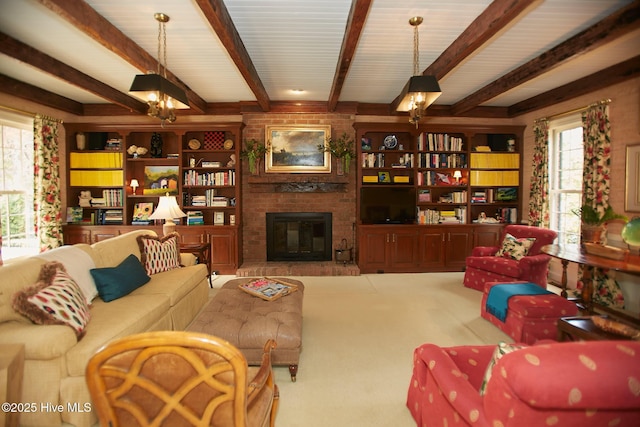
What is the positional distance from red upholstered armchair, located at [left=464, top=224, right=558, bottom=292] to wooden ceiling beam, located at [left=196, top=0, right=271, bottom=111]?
12.6 ft

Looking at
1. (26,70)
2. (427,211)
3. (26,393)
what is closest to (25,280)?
(26,393)

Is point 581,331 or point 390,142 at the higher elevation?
point 390,142

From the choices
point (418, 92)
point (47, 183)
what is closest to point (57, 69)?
point (47, 183)

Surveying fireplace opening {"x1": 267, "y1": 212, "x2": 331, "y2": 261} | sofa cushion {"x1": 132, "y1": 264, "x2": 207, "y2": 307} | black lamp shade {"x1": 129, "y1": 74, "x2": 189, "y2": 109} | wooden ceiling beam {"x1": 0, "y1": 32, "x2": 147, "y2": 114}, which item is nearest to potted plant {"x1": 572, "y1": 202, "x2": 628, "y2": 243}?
fireplace opening {"x1": 267, "y1": 212, "x2": 331, "y2": 261}

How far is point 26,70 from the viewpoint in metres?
→ 3.92

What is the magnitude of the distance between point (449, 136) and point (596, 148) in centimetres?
218

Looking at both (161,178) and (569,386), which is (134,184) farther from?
(569,386)

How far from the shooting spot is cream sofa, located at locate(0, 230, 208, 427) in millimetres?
1841

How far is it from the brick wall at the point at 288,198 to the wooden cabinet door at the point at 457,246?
1.67 m

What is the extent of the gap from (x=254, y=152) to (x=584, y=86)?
15.6ft

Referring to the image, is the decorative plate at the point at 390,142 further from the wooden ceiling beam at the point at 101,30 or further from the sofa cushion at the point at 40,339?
the sofa cushion at the point at 40,339

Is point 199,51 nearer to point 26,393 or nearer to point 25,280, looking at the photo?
point 25,280

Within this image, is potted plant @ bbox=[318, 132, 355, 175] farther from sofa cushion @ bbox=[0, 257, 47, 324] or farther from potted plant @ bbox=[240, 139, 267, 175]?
sofa cushion @ bbox=[0, 257, 47, 324]

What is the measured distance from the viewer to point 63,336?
1.88 metres
